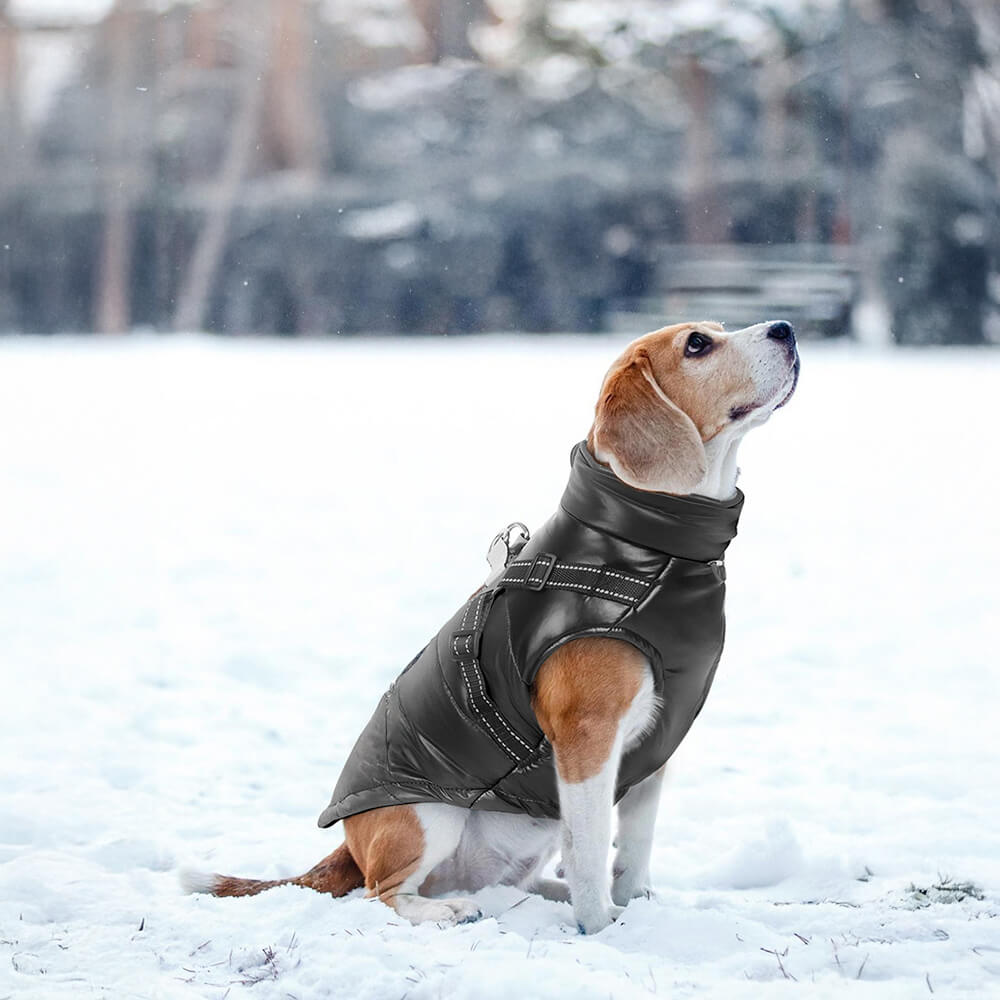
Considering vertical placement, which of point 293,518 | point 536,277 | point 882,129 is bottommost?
point 293,518

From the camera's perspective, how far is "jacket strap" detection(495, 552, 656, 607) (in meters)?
1.97

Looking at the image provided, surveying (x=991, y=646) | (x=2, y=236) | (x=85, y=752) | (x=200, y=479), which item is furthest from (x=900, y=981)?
(x=2, y=236)

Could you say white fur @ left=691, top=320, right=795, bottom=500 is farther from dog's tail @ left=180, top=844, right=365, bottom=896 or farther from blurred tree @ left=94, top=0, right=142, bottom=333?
blurred tree @ left=94, top=0, right=142, bottom=333

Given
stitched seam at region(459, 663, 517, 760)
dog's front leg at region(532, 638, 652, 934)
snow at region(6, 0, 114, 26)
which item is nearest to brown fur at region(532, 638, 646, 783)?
dog's front leg at region(532, 638, 652, 934)

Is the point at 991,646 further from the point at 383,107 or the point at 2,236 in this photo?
the point at 2,236

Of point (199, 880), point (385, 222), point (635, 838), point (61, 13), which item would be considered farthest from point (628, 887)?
point (61, 13)

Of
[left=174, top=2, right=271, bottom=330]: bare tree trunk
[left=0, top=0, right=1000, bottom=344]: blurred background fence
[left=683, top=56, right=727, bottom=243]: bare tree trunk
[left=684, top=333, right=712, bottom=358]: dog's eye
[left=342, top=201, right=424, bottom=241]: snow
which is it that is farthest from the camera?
[left=342, top=201, right=424, bottom=241]: snow

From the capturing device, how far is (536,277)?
7891 mm

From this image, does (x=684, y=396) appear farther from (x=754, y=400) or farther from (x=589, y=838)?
(x=589, y=838)

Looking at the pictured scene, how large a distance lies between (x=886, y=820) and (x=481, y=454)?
3.57 m

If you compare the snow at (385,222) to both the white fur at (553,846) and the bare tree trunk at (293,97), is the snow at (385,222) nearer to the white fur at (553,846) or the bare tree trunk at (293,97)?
the bare tree trunk at (293,97)

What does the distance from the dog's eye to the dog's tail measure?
3.57ft

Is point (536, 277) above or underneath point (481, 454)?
above

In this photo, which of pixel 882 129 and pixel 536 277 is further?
pixel 536 277
